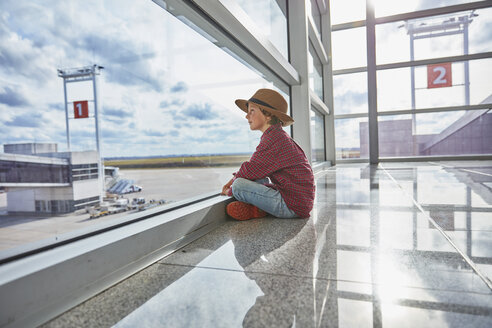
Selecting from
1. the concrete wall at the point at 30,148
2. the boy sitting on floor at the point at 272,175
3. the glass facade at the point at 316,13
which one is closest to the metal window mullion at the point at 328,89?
the glass facade at the point at 316,13

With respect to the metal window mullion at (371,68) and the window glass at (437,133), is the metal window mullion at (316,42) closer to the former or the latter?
the metal window mullion at (371,68)

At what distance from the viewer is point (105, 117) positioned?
1.21 metres

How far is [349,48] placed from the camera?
24.1 feet

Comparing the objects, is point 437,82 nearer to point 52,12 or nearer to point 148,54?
point 148,54

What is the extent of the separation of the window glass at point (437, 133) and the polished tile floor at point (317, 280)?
5.96m

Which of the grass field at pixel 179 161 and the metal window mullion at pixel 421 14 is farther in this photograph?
the metal window mullion at pixel 421 14

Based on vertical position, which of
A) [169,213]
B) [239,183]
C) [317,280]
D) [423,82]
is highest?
[423,82]

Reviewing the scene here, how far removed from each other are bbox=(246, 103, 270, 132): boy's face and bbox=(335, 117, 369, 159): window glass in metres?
5.91

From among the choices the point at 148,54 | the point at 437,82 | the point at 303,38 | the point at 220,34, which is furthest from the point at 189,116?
the point at 437,82

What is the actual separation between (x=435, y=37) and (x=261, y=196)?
23.2ft

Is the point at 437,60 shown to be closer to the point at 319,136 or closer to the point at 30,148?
the point at 319,136

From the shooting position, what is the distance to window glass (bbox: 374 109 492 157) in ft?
21.8

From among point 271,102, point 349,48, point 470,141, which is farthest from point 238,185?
point 470,141

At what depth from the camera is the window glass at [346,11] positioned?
7207 mm
